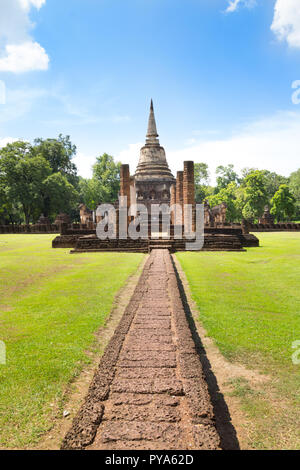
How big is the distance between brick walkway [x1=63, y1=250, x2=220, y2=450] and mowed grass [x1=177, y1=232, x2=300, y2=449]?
0.49 metres

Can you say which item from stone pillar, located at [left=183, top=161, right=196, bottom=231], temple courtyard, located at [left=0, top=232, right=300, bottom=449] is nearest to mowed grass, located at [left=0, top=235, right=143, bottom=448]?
temple courtyard, located at [left=0, top=232, right=300, bottom=449]

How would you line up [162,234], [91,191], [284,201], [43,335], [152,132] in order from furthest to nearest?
[91,191], [284,201], [152,132], [162,234], [43,335]

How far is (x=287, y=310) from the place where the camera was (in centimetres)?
528

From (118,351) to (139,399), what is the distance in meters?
0.90

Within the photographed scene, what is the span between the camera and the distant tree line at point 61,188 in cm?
3706

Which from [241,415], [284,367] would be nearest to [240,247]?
[284,367]

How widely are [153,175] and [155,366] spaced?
1405 inches

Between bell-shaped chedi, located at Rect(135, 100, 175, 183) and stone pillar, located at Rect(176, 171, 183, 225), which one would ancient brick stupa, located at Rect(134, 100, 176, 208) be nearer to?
bell-shaped chedi, located at Rect(135, 100, 175, 183)

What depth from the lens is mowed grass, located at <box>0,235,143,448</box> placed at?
2666 millimetres

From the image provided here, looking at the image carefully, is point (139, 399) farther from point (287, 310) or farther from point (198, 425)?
point (287, 310)

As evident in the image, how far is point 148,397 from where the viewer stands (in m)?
2.70

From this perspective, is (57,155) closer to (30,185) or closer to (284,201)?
(30,185)

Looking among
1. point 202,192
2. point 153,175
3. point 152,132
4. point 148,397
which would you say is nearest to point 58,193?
point 153,175
